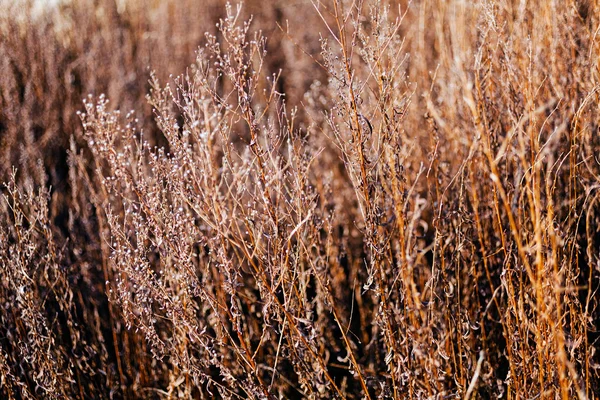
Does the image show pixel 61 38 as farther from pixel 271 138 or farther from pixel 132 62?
pixel 271 138

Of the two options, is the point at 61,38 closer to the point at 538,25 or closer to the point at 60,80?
the point at 60,80

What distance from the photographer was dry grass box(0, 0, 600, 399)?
140cm

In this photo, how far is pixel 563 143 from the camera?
2061 millimetres

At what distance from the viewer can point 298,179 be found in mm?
1413

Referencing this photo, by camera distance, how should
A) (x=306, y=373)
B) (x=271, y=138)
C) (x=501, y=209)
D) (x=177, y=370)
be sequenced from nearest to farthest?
(x=271, y=138) < (x=306, y=373) < (x=177, y=370) < (x=501, y=209)

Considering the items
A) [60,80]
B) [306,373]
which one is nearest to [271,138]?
[306,373]

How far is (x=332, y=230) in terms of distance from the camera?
7.06ft

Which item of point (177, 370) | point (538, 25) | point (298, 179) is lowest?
point (177, 370)

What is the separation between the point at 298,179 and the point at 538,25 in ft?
4.51

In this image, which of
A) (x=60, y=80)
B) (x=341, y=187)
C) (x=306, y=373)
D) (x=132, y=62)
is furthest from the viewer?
(x=132, y=62)

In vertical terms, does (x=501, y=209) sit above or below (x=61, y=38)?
below

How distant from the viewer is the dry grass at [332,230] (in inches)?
55.1

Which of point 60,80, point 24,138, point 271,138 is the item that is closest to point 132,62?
point 60,80

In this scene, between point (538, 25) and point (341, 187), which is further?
point (341, 187)
